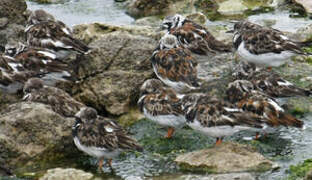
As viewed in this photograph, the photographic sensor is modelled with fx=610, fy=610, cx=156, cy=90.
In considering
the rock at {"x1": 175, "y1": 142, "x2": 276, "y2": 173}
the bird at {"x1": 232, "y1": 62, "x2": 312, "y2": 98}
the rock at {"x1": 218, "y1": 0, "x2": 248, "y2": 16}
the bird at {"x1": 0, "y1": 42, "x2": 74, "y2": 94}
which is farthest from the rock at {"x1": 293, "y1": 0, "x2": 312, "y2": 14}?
the rock at {"x1": 175, "y1": 142, "x2": 276, "y2": 173}

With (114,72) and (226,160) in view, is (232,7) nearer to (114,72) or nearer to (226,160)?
(114,72)

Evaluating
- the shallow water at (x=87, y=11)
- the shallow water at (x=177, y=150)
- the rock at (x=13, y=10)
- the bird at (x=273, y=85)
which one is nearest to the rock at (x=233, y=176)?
the shallow water at (x=177, y=150)

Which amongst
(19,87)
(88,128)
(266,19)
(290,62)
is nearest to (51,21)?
(19,87)

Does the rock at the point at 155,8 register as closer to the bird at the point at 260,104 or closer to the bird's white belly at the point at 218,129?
the bird at the point at 260,104

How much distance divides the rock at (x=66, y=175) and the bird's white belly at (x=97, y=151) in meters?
0.47

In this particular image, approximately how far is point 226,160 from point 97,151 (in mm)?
2111

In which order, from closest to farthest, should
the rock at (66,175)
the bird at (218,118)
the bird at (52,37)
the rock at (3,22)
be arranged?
the rock at (66,175) < the bird at (218,118) < the bird at (52,37) < the rock at (3,22)

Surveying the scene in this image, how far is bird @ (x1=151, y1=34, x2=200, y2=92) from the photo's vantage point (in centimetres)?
1236

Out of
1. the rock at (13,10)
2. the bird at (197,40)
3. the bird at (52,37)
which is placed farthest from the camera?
the rock at (13,10)

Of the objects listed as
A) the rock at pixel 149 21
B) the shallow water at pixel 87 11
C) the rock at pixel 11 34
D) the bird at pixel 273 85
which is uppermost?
the bird at pixel 273 85

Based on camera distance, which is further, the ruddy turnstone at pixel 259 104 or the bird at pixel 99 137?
the ruddy turnstone at pixel 259 104

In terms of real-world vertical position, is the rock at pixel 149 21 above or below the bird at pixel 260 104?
below

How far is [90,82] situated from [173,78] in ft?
5.90

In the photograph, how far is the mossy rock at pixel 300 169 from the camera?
366 inches
